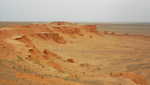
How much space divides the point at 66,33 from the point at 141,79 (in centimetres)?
2760

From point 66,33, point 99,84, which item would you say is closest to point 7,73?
point 99,84

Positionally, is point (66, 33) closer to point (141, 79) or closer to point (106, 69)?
point (106, 69)

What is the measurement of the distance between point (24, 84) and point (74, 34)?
32.8 meters

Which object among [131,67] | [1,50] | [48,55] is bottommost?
[131,67]

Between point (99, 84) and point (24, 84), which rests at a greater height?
point (24, 84)

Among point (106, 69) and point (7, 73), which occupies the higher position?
point (7, 73)

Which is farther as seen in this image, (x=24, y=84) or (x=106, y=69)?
(x=106, y=69)

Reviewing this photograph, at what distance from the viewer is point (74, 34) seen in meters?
39.3

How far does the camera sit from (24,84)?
666 cm

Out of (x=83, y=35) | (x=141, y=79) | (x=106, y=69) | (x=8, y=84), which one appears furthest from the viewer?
(x=83, y=35)

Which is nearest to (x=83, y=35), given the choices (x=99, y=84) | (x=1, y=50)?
(x=1, y=50)

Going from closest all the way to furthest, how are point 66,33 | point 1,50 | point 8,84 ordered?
point 8,84, point 1,50, point 66,33

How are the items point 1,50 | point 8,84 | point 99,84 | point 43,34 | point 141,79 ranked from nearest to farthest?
point 8,84 → point 99,84 → point 141,79 → point 1,50 → point 43,34

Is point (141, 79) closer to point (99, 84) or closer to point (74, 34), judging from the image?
point (99, 84)
